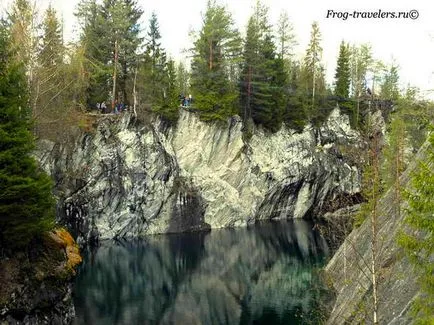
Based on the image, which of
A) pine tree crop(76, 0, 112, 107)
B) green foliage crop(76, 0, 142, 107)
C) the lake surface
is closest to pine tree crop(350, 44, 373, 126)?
the lake surface

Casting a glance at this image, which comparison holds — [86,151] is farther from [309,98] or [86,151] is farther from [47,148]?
[309,98]

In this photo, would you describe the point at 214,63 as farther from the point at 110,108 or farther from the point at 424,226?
the point at 424,226

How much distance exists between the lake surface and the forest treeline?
13.0m

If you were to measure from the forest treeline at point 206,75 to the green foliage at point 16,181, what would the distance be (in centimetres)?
1142

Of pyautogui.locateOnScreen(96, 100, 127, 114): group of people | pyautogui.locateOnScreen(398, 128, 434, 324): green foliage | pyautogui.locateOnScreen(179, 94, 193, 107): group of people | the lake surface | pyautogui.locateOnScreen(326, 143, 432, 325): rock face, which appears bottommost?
the lake surface

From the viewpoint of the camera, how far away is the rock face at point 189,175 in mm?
45375

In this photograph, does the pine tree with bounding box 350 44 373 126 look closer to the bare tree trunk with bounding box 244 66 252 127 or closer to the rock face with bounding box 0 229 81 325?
the bare tree trunk with bounding box 244 66 252 127

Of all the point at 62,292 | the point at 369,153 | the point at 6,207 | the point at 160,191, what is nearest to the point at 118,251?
the point at 160,191

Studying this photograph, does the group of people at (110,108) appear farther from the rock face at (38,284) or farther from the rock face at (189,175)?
the rock face at (38,284)

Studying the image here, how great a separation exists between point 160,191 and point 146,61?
14903mm

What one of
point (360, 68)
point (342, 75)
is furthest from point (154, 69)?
point (360, 68)

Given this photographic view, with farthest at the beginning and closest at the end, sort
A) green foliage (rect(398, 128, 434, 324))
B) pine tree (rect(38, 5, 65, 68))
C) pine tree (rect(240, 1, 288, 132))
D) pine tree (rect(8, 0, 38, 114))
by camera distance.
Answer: pine tree (rect(240, 1, 288, 132))
pine tree (rect(38, 5, 65, 68))
pine tree (rect(8, 0, 38, 114))
green foliage (rect(398, 128, 434, 324))

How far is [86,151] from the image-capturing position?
45.6 metres

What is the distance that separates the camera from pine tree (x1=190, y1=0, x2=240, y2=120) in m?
52.8
